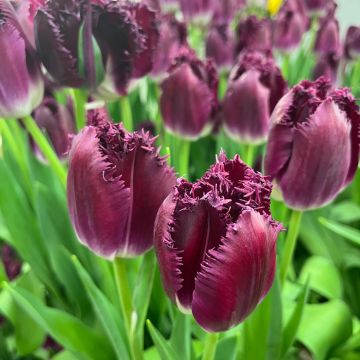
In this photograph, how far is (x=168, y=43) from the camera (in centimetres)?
59

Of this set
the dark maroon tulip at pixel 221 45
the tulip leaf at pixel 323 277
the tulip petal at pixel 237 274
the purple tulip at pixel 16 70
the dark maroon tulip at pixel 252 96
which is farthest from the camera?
the dark maroon tulip at pixel 221 45

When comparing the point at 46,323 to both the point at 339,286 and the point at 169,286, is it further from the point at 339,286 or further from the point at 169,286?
the point at 339,286

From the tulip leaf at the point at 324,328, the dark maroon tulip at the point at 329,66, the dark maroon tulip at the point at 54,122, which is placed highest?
the dark maroon tulip at the point at 54,122

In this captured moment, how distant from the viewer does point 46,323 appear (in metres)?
0.38

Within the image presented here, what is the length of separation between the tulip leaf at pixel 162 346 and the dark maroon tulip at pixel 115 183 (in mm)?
62

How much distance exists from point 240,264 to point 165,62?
40cm

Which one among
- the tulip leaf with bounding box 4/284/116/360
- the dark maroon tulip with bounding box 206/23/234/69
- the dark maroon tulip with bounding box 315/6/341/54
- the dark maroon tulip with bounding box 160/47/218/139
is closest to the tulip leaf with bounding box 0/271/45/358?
the tulip leaf with bounding box 4/284/116/360

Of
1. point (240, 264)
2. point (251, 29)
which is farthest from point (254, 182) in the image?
point (251, 29)

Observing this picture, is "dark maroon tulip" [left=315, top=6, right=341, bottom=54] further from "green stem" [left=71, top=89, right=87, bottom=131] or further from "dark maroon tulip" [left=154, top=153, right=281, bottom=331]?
"dark maroon tulip" [left=154, top=153, right=281, bottom=331]

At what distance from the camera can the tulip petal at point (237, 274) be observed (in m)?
0.22

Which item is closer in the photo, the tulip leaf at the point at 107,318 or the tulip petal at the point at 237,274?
the tulip petal at the point at 237,274

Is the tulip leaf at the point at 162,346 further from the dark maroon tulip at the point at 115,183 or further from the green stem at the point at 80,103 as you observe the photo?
the green stem at the point at 80,103

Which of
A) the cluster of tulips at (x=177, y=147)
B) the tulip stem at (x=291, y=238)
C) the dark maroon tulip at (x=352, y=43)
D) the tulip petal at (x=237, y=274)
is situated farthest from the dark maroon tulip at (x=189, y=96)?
the dark maroon tulip at (x=352, y=43)

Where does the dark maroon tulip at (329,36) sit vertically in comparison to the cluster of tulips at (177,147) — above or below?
below
